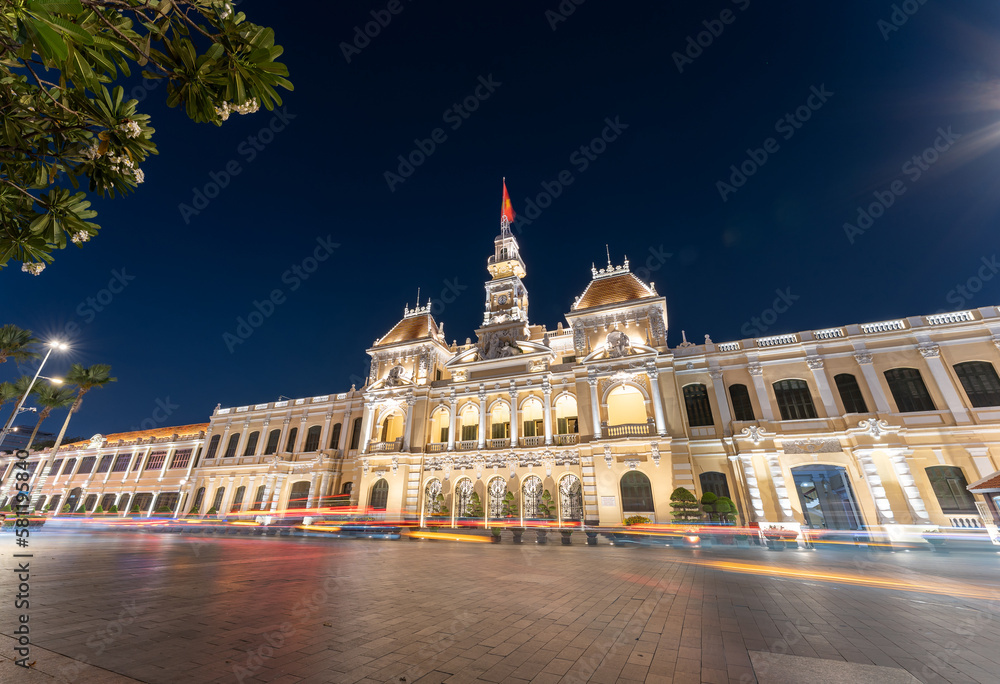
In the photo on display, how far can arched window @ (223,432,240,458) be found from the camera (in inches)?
1554

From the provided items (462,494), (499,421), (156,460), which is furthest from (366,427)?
(156,460)

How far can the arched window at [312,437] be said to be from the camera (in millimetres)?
36922

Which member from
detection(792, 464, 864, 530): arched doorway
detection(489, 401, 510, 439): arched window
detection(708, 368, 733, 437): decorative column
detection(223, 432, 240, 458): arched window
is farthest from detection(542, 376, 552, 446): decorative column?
detection(223, 432, 240, 458): arched window

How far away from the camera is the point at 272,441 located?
127 feet

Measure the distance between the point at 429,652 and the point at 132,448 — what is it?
199ft

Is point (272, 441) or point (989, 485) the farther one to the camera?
point (272, 441)

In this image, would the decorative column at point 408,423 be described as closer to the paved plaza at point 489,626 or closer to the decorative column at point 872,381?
the paved plaza at point 489,626

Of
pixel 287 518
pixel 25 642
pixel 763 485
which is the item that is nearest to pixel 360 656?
pixel 25 642

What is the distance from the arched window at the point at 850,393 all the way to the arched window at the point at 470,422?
24904mm

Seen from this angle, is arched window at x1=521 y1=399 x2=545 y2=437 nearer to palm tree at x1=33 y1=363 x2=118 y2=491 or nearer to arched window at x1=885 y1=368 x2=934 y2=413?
arched window at x1=885 y1=368 x2=934 y2=413

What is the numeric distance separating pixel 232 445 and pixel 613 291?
4193 centimetres

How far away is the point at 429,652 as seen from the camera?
12.9ft

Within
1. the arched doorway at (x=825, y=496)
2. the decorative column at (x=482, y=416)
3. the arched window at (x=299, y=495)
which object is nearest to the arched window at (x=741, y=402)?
the arched doorway at (x=825, y=496)

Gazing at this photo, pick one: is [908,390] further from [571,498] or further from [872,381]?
[571,498]
